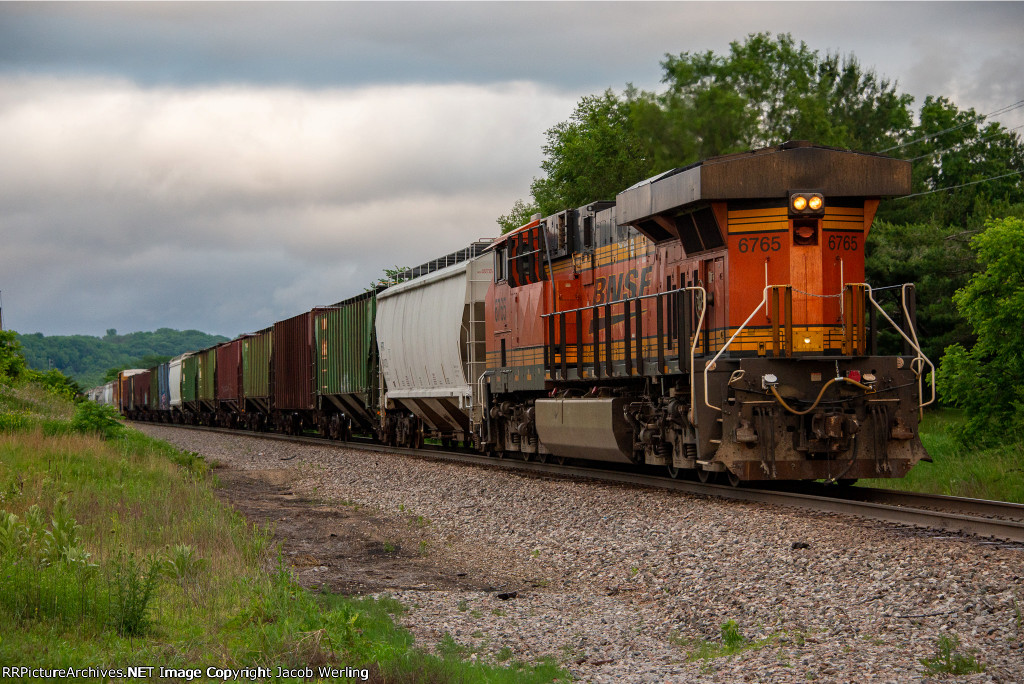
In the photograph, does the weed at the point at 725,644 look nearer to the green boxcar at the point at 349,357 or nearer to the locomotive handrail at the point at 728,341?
the locomotive handrail at the point at 728,341

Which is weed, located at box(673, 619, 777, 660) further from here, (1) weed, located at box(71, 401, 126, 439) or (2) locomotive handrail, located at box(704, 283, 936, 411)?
(1) weed, located at box(71, 401, 126, 439)

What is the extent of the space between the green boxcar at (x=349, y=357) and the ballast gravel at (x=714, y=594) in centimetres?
1336

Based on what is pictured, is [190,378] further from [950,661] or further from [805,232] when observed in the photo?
[950,661]

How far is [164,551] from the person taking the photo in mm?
8812

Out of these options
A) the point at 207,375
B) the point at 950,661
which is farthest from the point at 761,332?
the point at 207,375

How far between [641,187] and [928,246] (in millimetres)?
21451

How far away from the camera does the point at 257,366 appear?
123 ft

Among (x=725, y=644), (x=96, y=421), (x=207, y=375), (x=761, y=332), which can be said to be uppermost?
(x=761, y=332)

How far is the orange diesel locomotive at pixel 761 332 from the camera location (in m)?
10.8

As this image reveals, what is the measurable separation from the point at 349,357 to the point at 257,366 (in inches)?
459

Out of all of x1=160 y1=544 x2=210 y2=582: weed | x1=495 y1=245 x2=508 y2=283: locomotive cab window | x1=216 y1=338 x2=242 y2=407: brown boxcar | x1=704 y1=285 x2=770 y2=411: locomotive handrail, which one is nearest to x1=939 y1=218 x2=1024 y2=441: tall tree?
x1=704 y1=285 x2=770 y2=411: locomotive handrail

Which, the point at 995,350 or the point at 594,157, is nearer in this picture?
the point at 995,350

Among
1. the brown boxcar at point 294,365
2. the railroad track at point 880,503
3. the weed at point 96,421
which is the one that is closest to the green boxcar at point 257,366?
the brown boxcar at point 294,365

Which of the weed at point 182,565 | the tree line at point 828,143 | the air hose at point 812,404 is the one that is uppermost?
the tree line at point 828,143
